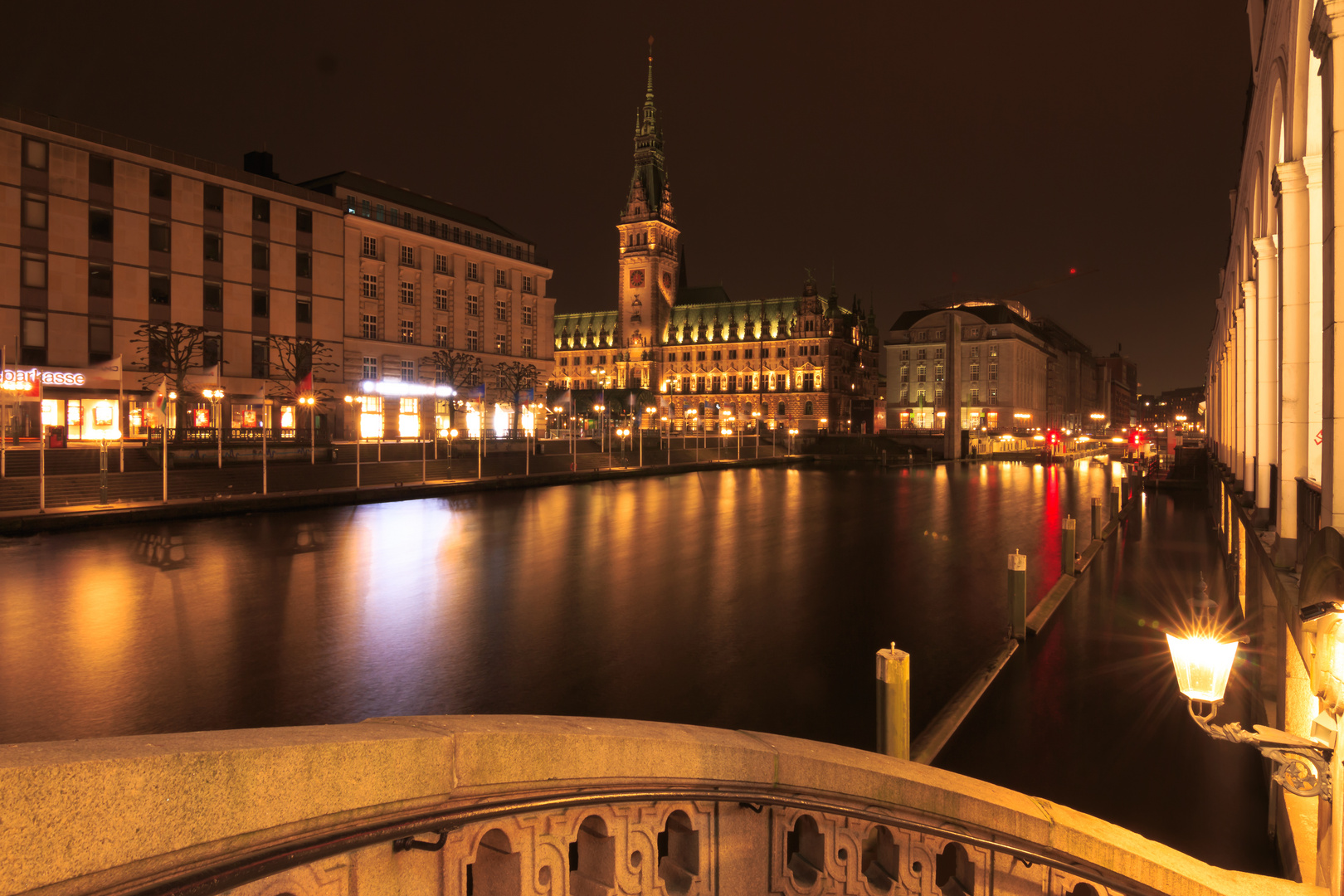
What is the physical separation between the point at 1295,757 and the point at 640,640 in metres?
7.58

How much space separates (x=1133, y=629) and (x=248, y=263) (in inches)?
2283

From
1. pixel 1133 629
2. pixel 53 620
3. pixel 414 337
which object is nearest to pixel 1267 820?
pixel 1133 629

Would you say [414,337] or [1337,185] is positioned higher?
[414,337]

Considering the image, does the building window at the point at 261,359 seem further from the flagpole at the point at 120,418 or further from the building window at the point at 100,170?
the building window at the point at 100,170

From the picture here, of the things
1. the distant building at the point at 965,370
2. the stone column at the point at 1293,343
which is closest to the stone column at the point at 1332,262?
Answer: the stone column at the point at 1293,343

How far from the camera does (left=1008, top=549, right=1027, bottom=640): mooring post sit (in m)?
10.5

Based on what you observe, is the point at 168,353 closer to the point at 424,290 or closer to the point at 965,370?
the point at 424,290

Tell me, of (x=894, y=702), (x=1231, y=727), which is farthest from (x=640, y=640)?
(x=1231, y=727)

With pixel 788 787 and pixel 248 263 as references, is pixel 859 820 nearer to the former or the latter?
pixel 788 787

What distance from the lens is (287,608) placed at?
38.9ft

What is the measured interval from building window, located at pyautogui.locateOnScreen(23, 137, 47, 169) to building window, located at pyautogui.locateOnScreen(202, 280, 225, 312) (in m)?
9.93

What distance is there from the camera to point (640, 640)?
1047 cm

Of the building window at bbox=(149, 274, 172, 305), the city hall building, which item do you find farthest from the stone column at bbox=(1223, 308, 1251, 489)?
the city hall building

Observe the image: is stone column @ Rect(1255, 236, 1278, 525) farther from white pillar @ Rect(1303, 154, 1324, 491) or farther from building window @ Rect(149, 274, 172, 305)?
building window @ Rect(149, 274, 172, 305)
